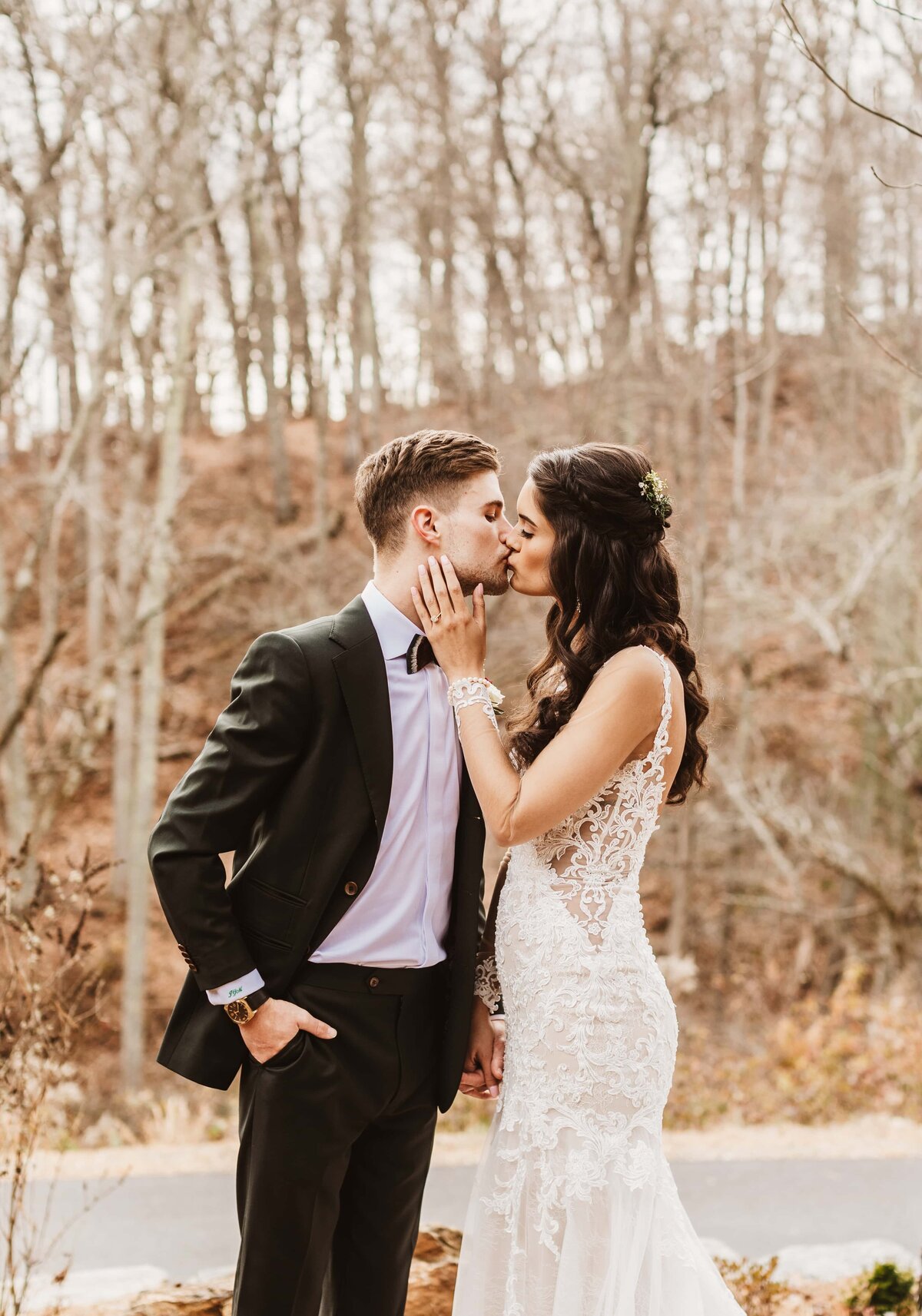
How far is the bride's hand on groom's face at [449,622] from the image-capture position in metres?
2.84

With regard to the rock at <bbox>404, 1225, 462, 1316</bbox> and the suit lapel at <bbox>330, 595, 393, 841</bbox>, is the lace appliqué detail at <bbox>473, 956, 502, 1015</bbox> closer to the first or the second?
the suit lapel at <bbox>330, 595, 393, 841</bbox>

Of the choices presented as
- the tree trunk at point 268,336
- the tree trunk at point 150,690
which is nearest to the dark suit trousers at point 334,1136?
the tree trunk at point 150,690

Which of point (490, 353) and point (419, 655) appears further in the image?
point (490, 353)

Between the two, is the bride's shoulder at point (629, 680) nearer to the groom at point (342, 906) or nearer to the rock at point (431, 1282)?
the groom at point (342, 906)

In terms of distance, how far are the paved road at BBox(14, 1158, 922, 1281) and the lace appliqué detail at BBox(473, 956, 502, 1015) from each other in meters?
2.49

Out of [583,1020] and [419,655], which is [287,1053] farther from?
[419,655]

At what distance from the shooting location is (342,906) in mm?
2713

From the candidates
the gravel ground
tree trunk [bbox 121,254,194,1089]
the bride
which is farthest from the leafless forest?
the bride

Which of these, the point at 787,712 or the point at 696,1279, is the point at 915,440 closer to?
the point at 787,712

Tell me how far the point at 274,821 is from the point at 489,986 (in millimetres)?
816

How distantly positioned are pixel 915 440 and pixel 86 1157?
10453 millimetres

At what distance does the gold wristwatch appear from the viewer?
2.61 m

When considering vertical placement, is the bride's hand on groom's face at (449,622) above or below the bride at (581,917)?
above

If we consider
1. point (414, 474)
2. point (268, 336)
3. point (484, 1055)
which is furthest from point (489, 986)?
point (268, 336)
